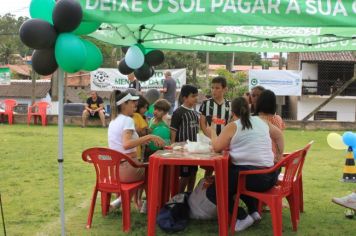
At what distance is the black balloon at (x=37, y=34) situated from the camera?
152 inches

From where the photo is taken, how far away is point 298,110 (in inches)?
1107

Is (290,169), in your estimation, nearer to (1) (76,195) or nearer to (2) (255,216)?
(2) (255,216)

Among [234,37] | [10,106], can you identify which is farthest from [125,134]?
[10,106]

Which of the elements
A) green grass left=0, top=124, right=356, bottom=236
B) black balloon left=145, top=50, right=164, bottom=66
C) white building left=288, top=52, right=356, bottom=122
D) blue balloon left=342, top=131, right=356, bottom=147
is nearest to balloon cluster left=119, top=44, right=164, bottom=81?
black balloon left=145, top=50, right=164, bottom=66

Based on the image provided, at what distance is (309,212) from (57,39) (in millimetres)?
3533

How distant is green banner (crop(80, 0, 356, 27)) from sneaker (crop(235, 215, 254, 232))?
2067mm

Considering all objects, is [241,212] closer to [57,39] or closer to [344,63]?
[57,39]

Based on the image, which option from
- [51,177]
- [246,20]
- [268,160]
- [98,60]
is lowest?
[51,177]

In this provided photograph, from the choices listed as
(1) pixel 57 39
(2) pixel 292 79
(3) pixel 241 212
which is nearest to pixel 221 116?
(3) pixel 241 212

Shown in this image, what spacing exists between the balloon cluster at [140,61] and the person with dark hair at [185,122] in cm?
122

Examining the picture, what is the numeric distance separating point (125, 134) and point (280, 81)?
12743 mm

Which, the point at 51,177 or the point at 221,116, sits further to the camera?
the point at 51,177

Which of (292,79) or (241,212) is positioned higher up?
(292,79)

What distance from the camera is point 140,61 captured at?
22.0 ft
